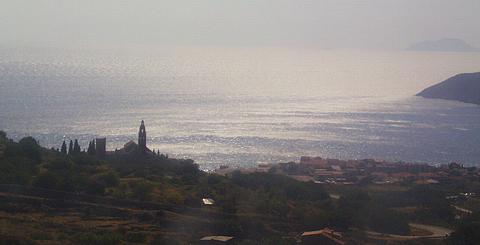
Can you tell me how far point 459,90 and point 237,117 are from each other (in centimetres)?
4471

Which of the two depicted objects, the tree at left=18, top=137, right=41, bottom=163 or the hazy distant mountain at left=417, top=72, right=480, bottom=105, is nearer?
the tree at left=18, top=137, right=41, bottom=163

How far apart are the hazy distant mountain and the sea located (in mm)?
3001

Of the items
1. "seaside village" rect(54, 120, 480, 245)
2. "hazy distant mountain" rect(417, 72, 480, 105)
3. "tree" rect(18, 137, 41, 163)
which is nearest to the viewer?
"tree" rect(18, 137, 41, 163)

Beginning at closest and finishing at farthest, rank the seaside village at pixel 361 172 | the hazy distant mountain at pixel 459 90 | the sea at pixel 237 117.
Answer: the seaside village at pixel 361 172, the sea at pixel 237 117, the hazy distant mountain at pixel 459 90

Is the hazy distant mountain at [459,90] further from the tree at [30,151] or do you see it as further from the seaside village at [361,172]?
the tree at [30,151]

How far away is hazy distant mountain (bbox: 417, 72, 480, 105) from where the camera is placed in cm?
9461

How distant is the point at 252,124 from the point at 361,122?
11.0 metres

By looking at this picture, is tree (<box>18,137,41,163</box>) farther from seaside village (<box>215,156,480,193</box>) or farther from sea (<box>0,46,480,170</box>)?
sea (<box>0,46,480,170</box>)

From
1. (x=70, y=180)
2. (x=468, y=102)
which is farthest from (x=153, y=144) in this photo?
(x=468, y=102)

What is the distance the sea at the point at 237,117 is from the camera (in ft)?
158

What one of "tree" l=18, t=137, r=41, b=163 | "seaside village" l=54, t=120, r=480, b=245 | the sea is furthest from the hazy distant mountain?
"tree" l=18, t=137, r=41, b=163

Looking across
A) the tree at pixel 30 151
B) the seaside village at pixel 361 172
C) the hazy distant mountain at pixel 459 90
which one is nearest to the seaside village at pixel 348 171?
the seaside village at pixel 361 172

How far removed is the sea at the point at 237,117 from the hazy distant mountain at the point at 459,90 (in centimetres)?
300

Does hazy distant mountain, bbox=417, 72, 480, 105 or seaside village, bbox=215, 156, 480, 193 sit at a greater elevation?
hazy distant mountain, bbox=417, 72, 480, 105
